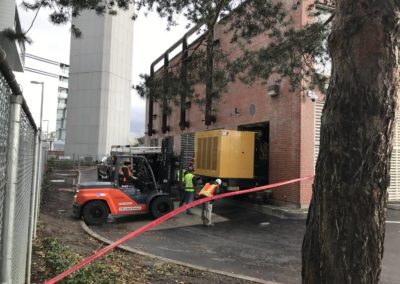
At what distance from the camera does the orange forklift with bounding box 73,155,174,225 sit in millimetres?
12477

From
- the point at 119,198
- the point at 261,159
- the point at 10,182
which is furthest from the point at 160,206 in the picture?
the point at 10,182

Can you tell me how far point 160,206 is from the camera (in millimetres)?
13414

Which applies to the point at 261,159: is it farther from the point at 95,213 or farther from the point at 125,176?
the point at 95,213

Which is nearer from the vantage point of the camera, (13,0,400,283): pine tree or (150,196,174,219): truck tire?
(13,0,400,283): pine tree

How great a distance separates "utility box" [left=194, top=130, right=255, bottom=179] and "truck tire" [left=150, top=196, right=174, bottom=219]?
11.0 feet

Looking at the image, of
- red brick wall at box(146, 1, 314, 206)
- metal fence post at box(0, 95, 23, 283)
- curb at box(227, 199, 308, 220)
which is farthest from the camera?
red brick wall at box(146, 1, 314, 206)

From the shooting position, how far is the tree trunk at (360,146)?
330 centimetres

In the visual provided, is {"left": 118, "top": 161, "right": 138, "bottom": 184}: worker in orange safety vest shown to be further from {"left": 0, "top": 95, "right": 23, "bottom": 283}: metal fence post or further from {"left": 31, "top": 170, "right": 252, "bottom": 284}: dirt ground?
{"left": 0, "top": 95, "right": 23, "bottom": 283}: metal fence post

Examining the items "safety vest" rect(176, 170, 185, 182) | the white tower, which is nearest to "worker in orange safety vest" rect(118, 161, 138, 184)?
"safety vest" rect(176, 170, 185, 182)

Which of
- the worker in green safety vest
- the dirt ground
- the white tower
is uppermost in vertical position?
the white tower

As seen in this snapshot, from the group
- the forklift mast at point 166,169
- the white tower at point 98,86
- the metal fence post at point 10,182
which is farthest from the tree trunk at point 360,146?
the white tower at point 98,86

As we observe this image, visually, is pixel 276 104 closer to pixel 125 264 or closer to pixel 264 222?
pixel 264 222

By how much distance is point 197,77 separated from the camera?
410 inches

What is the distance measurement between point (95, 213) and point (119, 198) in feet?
2.66
